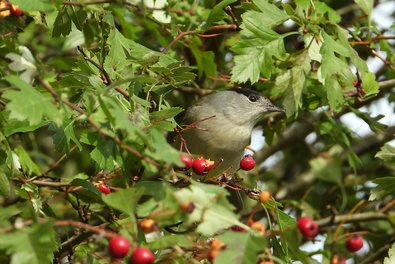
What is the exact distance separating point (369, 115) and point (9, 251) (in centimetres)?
360

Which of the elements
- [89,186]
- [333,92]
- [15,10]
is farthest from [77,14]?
[333,92]

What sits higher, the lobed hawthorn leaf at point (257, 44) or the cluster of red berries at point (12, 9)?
the cluster of red berries at point (12, 9)

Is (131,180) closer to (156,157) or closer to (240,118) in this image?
(156,157)

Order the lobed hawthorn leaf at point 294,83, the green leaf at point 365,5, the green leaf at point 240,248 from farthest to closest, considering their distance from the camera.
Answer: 1. the green leaf at point 365,5
2. the lobed hawthorn leaf at point 294,83
3. the green leaf at point 240,248

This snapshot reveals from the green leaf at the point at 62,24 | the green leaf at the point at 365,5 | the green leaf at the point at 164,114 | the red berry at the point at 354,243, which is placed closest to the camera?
the red berry at the point at 354,243

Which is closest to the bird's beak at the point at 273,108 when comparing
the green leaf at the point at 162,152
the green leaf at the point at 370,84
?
the green leaf at the point at 370,84

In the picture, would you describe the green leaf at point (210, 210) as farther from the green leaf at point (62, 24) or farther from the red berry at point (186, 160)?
the green leaf at point (62, 24)

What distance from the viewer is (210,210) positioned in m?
2.71

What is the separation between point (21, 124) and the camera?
12.6 feet

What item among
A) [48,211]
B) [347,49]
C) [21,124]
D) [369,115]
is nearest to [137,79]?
[21,124]

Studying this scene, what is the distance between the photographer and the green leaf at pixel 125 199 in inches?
109

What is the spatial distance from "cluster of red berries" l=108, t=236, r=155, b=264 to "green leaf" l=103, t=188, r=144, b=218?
202 millimetres

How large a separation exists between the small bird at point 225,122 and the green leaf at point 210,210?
2662mm

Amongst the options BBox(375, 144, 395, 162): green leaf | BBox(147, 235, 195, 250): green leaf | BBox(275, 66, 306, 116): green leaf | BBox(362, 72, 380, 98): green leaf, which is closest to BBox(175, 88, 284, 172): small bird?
BBox(362, 72, 380, 98): green leaf
